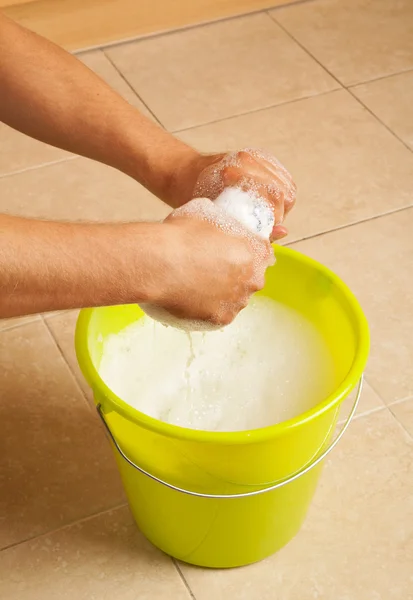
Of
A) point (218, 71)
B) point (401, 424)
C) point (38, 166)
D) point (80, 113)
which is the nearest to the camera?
point (80, 113)

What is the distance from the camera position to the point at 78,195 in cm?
160

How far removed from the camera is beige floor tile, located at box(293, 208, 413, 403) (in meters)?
1.30

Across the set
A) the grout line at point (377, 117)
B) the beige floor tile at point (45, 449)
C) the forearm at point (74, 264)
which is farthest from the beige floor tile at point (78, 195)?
the forearm at point (74, 264)

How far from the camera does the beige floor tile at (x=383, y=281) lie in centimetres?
130

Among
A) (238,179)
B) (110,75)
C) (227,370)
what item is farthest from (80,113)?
(110,75)

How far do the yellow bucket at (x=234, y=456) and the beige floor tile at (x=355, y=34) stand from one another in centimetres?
96

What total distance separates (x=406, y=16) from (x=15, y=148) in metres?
0.95

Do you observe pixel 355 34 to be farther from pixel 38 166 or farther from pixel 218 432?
pixel 218 432

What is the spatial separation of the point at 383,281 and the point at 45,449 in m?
0.60

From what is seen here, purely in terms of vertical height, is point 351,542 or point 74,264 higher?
point 74,264

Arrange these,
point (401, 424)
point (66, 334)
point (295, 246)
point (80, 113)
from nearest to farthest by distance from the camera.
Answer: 1. point (80, 113)
2. point (401, 424)
3. point (66, 334)
4. point (295, 246)

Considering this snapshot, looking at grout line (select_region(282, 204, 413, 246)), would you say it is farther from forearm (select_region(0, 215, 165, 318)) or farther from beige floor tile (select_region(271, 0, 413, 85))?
forearm (select_region(0, 215, 165, 318))

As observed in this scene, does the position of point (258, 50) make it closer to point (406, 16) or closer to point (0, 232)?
point (406, 16)

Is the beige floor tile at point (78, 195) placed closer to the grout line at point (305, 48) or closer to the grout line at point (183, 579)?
the grout line at point (305, 48)
